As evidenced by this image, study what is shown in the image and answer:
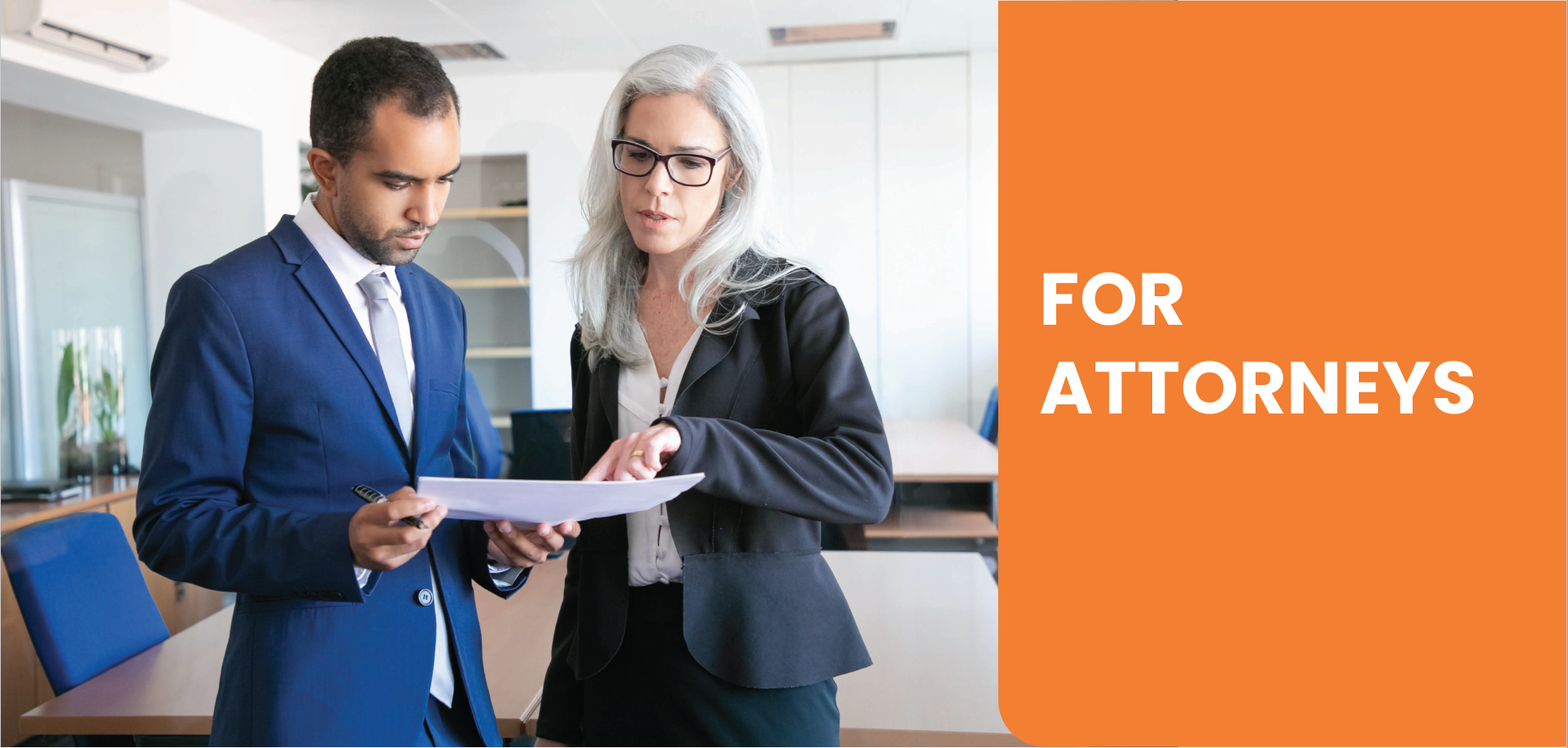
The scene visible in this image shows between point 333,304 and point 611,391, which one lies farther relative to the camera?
point 611,391

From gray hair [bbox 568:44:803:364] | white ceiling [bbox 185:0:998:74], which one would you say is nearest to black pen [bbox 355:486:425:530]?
gray hair [bbox 568:44:803:364]

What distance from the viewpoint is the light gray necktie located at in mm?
1176

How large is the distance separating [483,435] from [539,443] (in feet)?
0.40

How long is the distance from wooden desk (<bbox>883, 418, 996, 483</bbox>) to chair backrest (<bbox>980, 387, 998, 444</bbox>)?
0.02 metres

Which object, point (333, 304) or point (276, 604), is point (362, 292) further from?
point (276, 604)

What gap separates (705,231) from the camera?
1.28 meters

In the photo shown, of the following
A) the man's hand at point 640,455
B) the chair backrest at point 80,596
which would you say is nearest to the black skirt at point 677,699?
the man's hand at point 640,455

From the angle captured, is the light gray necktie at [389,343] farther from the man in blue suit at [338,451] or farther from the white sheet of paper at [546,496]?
the white sheet of paper at [546,496]

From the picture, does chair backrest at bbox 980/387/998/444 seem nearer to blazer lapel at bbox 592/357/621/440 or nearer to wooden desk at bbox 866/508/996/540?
wooden desk at bbox 866/508/996/540

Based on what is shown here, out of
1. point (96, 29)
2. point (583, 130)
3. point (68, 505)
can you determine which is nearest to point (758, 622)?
point (583, 130)
